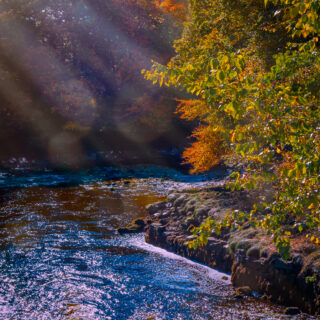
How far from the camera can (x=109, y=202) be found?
53.8 ft

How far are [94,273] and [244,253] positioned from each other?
4.11 meters

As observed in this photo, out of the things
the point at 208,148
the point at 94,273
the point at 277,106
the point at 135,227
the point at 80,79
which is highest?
the point at 80,79

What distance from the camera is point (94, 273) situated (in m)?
8.60

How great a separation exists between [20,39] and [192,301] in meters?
30.3

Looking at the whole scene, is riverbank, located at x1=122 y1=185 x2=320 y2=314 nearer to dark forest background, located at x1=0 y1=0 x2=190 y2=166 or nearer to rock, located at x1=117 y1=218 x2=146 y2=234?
rock, located at x1=117 y1=218 x2=146 y2=234

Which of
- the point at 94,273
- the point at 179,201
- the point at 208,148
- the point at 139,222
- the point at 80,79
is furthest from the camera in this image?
the point at 80,79

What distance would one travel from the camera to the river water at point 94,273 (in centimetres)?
682

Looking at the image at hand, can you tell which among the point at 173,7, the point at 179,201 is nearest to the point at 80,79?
the point at 173,7

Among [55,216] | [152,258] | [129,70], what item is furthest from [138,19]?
[152,258]

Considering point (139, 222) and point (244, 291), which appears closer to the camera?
point (244, 291)

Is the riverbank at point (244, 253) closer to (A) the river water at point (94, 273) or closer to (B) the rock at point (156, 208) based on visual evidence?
(A) the river water at point (94, 273)

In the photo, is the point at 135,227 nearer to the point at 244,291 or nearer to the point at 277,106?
the point at 244,291

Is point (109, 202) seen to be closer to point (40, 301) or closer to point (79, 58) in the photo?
point (40, 301)

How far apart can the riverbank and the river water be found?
1.18 ft
